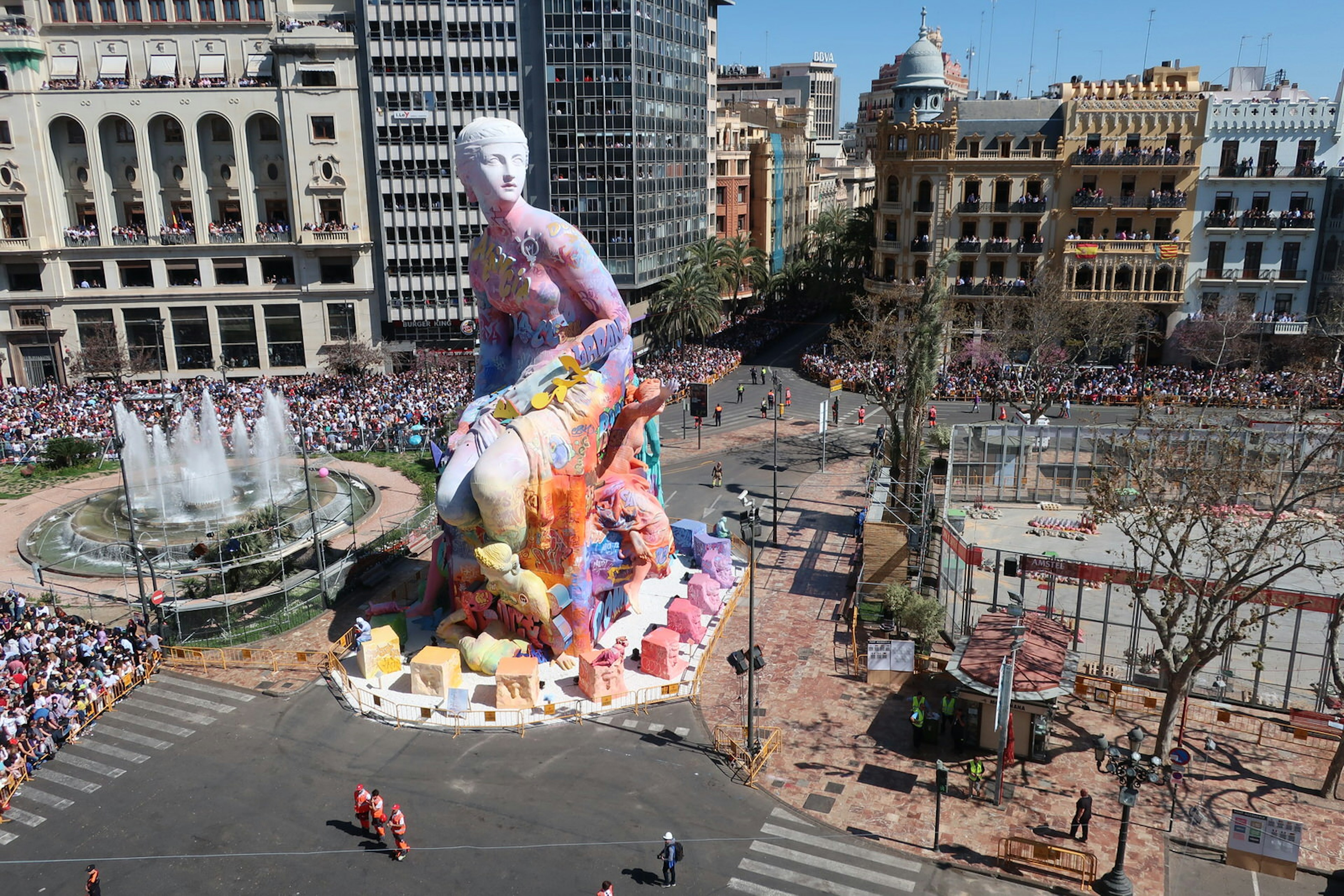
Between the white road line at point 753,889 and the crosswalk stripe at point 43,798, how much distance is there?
16.7 m

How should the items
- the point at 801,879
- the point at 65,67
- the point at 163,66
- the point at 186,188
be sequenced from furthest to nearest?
the point at 186,188 < the point at 163,66 < the point at 65,67 < the point at 801,879

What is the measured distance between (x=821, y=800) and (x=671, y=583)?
1342cm

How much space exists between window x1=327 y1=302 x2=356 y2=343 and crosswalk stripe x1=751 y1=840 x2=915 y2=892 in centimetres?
5972

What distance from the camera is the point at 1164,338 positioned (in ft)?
228

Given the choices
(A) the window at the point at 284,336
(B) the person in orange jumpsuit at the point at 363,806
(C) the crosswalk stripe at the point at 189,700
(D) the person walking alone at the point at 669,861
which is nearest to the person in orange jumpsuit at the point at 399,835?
(B) the person in orange jumpsuit at the point at 363,806

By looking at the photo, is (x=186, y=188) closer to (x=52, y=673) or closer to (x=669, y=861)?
(x=52, y=673)

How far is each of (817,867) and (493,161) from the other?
72.6 ft

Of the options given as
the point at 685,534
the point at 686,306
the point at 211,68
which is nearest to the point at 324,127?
the point at 211,68

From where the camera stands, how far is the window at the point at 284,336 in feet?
243

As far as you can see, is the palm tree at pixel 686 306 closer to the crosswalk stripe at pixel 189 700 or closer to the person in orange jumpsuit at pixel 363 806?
the crosswalk stripe at pixel 189 700

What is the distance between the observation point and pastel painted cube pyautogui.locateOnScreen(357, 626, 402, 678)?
102ft

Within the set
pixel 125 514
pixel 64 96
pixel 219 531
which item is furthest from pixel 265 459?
pixel 64 96

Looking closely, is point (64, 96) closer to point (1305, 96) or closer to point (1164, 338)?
point (1164, 338)

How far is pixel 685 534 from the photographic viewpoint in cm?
3997
